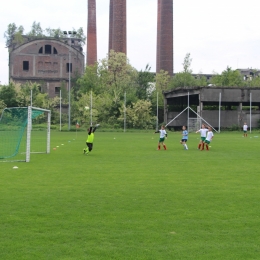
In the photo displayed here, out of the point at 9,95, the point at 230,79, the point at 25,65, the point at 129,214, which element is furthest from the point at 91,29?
the point at 129,214

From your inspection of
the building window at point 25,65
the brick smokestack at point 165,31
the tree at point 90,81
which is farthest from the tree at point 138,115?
the building window at point 25,65

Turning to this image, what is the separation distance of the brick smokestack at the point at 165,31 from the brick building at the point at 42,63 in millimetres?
17272

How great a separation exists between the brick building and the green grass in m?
70.4

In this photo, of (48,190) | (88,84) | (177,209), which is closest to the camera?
(177,209)

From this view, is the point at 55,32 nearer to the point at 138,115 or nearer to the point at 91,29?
the point at 91,29

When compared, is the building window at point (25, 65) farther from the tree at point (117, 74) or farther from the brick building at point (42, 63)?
the tree at point (117, 74)

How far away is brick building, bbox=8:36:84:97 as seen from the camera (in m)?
83.3

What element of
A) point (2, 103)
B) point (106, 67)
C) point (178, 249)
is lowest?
point (178, 249)

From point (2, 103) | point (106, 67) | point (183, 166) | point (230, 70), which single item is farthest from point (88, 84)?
point (183, 166)

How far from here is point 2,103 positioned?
67.1 metres

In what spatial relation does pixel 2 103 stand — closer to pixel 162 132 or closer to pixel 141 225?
pixel 162 132

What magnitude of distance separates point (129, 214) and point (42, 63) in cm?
7844

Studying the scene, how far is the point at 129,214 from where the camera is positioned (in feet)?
29.5

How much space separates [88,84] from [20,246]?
7229cm
